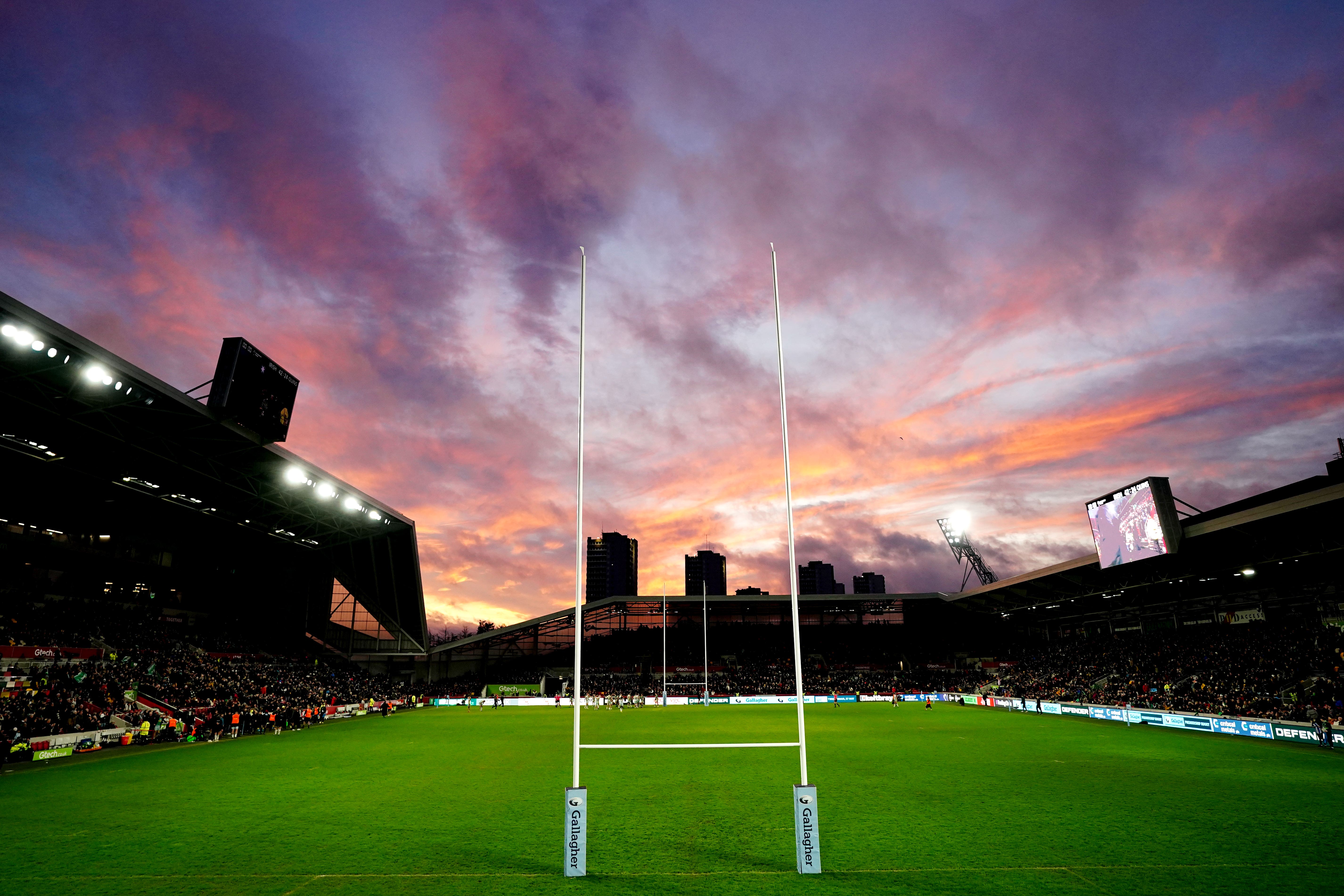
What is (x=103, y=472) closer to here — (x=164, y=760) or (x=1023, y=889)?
(x=164, y=760)

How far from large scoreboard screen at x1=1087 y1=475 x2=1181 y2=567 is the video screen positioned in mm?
28

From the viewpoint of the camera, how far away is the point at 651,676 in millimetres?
75562

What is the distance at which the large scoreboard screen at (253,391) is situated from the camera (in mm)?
31406

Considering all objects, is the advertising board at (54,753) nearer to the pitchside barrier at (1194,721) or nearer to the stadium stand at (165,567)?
the stadium stand at (165,567)

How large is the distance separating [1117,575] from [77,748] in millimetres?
62445

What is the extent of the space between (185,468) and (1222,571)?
63.4m

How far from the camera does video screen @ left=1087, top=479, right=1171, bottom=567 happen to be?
36.7 meters

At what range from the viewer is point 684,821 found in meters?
13.6

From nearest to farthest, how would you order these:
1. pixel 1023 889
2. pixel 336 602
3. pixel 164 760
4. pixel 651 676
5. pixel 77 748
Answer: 1. pixel 1023 889
2. pixel 164 760
3. pixel 77 748
4. pixel 336 602
5. pixel 651 676

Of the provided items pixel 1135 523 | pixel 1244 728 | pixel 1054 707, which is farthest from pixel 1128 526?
pixel 1054 707

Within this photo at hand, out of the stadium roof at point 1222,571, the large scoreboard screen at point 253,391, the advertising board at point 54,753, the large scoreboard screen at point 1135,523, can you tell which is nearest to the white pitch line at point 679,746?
the advertising board at point 54,753

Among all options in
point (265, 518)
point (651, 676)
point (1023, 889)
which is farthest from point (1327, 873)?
point (651, 676)

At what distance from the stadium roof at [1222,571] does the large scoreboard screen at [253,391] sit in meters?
48.4

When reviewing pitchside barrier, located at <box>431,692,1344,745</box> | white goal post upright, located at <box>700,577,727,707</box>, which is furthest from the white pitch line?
white goal post upright, located at <box>700,577,727,707</box>
